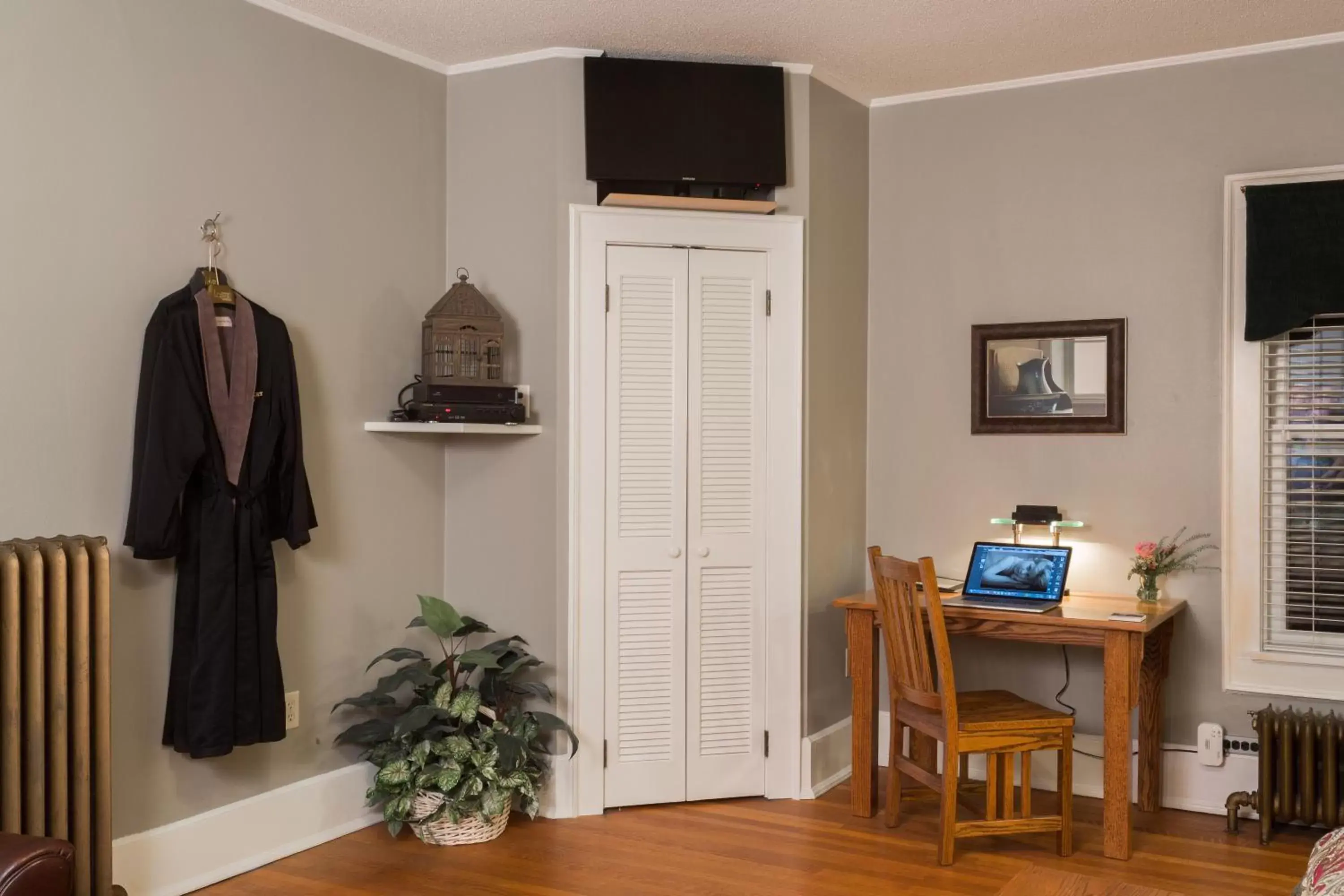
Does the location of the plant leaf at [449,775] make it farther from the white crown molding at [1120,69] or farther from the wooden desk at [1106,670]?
the white crown molding at [1120,69]

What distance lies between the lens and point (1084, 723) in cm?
432

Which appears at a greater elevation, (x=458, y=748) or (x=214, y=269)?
(x=214, y=269)

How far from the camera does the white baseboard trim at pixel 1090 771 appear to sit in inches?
160

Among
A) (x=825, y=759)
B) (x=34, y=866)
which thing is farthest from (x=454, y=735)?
(x=34, y=866)

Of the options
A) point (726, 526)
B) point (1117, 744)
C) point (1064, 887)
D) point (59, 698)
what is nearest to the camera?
point (1064, 887)

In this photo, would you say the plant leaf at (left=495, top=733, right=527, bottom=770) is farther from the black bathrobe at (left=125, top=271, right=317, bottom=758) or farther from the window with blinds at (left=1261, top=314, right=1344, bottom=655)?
the window with blinds at (left=1261, top=314, right=1344, bottom=655)

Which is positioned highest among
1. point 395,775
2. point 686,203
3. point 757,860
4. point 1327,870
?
point 686,203

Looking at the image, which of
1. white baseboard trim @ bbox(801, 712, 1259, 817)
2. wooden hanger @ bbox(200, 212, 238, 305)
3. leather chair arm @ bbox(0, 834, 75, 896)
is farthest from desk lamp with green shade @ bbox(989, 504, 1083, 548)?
leather chair arm @ bbox(0, 834, 75, 896)

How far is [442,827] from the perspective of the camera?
146 inches

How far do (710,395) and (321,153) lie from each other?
1.53 m

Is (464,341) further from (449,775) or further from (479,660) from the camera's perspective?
(449,775)

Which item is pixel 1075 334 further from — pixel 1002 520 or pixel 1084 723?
pixel 1084 723

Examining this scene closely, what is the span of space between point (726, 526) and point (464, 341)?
1121mm

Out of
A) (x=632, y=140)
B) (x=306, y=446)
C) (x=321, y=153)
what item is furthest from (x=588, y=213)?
(x=306, y=446)
